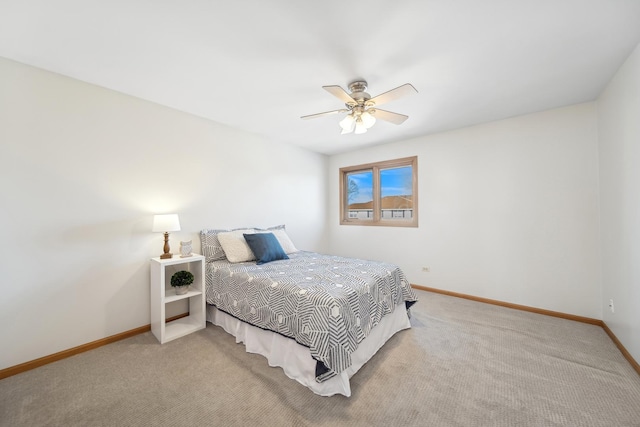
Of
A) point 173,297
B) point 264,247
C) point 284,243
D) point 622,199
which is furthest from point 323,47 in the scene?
point 622,199

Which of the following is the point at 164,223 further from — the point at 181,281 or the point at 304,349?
the point at 304,349

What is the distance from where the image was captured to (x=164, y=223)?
94.3 inches

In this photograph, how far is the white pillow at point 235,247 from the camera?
2.82 meters

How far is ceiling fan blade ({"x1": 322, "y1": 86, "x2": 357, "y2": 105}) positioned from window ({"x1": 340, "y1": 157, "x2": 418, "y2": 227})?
7.11 feet

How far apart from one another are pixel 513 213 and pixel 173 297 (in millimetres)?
4094

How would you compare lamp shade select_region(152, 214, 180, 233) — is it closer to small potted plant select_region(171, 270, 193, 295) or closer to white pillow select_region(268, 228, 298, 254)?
small potted plant select_region(171, 270, 193, 295)

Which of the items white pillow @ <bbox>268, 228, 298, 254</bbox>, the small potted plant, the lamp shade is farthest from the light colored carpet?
white pillow @ <bbox>268, 228, 298, 254</bbox>

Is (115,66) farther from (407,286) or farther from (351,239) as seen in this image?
(351,239)

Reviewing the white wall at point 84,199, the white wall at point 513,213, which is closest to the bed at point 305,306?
the white wall at point 84,199

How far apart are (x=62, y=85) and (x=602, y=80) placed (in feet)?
16.0

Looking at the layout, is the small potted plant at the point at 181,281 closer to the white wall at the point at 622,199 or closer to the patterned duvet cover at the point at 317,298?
the patterned duvet cover at the point at 317,298

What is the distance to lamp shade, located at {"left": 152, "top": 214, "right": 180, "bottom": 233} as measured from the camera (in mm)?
2365

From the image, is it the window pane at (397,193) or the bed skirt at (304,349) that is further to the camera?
the window pane at (397,193)

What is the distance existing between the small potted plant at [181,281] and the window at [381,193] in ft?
9.84
